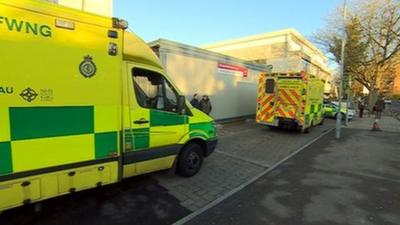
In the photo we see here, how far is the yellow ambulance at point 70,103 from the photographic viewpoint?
3.39 metres

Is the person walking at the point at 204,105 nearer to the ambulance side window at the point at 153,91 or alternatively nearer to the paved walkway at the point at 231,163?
the paved walkway at the point at 231,163

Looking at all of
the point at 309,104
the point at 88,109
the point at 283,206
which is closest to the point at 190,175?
the point at 283,206

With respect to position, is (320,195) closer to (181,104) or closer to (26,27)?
(181,104)

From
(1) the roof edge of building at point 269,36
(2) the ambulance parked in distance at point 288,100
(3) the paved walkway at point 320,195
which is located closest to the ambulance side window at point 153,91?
(3) the paved walkway at point 320,195

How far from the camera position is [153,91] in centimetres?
517

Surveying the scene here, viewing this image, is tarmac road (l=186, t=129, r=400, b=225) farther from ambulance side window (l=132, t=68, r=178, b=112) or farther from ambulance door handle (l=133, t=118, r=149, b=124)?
ambulance side window (l=132, t=68, r=178, b=112)

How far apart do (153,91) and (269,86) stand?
8689 mm

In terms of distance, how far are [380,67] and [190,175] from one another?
103ft

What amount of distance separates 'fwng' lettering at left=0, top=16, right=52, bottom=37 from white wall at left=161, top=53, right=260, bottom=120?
24.7 ft

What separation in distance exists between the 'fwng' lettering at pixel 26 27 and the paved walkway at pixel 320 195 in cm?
302

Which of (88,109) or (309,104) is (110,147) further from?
(309,104)

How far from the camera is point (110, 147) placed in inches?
172

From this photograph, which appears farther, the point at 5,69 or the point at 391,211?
the point at 391,211

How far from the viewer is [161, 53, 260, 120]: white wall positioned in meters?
11.8
